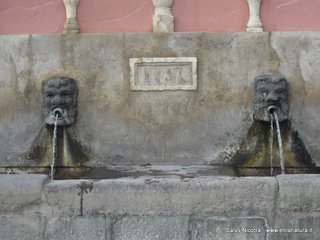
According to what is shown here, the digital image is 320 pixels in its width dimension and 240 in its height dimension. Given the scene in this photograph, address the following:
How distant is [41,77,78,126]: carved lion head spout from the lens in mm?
4785

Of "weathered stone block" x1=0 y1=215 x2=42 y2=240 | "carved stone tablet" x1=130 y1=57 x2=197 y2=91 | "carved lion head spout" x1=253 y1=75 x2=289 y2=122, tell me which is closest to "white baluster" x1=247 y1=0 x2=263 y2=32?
"carved lion head spout" x1=253 y1=75 x2=289 y2=122

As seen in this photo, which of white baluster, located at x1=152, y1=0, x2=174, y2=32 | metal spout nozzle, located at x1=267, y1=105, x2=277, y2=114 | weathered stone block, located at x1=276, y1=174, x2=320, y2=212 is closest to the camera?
weathered stone block, located at x1=276, y1=174, x2=320, y2=212

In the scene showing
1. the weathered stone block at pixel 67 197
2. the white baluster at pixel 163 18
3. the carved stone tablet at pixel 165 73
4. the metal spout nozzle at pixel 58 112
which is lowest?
the weathered stone block at pixel 67 197

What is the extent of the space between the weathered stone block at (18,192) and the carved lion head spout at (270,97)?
6.82 ft

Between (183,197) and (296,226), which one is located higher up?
(183,197)

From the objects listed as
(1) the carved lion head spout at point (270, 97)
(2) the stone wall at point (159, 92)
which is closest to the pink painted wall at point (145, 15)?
(2) the stone wall at point (159, 92)

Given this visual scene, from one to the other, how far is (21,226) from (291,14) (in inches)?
118

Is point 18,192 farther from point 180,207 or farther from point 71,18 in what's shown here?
point 71,18

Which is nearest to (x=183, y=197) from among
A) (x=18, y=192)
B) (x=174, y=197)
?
(x=174, y=197)

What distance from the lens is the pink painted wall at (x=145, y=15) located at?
5.04 meters

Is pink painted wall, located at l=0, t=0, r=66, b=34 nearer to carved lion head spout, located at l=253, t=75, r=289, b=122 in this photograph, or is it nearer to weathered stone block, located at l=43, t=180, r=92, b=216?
carved lion head spout, located at l=253, t=75, r=289, b=122

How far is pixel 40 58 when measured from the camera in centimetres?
496

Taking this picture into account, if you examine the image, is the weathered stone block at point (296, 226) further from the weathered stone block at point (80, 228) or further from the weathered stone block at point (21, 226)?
the weathered stone block at point (21, 226)

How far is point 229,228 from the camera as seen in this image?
3355 mm
